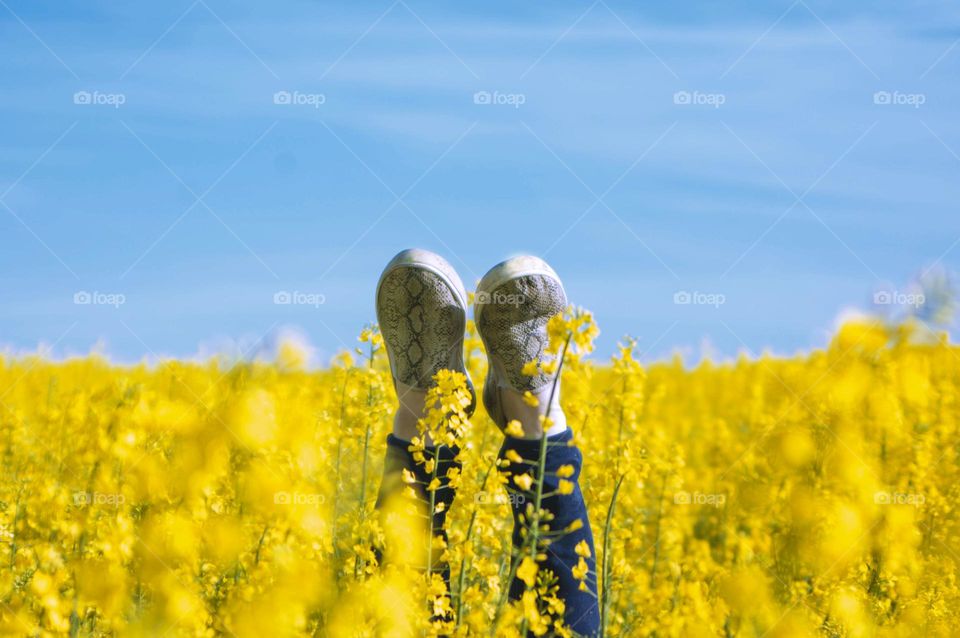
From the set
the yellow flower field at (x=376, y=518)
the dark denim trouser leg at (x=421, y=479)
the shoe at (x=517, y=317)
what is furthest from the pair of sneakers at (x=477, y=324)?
the yellow flower field at (x=376, y=518)

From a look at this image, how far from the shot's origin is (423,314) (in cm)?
364

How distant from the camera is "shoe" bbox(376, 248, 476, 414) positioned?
3.60 m

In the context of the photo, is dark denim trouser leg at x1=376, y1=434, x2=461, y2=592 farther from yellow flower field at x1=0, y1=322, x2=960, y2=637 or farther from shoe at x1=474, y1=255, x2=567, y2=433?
shoe at x1=474, y1=255, x2=567, y2=433

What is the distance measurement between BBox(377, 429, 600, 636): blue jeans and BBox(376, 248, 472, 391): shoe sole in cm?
39

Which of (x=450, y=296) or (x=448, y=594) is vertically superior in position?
(x=450, y=296)

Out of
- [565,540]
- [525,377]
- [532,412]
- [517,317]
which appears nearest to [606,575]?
[565,540]

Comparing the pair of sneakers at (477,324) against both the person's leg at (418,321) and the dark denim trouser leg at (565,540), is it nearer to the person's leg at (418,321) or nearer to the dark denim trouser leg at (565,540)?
the person's leg at (418,321)

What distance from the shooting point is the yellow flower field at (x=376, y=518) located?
2.65m

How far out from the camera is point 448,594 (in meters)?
3.06

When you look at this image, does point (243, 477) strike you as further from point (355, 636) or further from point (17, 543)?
point (17, 543)

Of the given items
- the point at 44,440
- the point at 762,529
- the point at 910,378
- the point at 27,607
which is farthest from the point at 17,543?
the point at 910,378

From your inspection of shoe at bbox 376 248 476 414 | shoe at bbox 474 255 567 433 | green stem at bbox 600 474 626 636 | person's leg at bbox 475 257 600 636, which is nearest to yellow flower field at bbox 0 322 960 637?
green stem at bbox 600 474 626 636

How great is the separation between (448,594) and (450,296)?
104cm

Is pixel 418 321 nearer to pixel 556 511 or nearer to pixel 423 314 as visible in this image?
pixel 423 314
